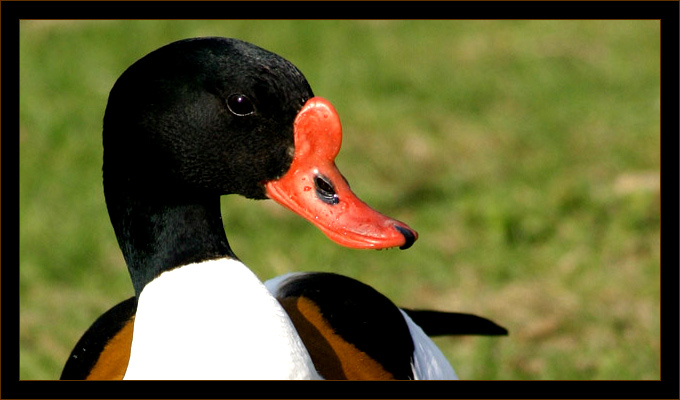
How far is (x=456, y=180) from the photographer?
4.57 meters

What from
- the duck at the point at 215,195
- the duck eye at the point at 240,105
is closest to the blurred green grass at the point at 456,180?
the duck at the point at 215,195

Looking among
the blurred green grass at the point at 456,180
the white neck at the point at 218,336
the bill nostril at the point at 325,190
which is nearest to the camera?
the white neck at the point at 218,336

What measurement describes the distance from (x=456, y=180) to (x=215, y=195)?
2538 mm

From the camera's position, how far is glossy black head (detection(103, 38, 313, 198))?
198 centimetres

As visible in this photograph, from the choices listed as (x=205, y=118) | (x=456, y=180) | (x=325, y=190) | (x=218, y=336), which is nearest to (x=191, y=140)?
(x=205, y=118)

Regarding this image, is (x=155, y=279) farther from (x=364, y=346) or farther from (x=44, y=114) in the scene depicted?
Result: (x=44, y=114)

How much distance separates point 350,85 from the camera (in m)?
5.47

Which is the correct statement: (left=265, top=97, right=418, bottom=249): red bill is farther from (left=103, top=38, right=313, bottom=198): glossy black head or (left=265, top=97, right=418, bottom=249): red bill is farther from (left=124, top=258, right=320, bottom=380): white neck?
(left=124, top=258, right=320, bottom=380): white neck

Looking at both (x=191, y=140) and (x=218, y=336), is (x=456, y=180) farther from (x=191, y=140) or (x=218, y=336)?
(x=218, y=336)

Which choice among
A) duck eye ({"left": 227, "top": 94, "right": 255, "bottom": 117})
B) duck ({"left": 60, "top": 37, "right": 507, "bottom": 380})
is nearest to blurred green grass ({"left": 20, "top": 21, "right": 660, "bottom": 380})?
duck ({"left": 60, "top": 37, "right": 507, "bottom": 380})

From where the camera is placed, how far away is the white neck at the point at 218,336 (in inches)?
74.5

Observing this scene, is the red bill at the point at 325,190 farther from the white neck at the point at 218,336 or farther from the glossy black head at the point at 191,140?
the white neck at the point at 218,336

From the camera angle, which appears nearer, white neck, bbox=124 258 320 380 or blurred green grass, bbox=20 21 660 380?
white neck, bbox=124 258 320 380

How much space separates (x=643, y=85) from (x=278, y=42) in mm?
1933
